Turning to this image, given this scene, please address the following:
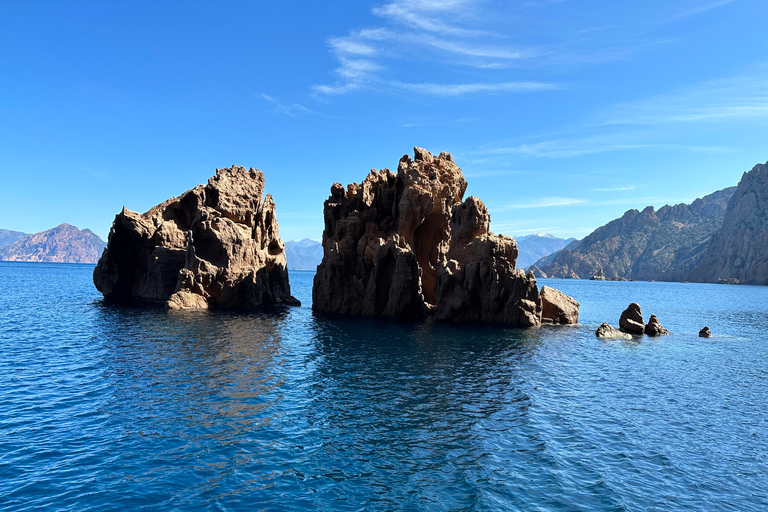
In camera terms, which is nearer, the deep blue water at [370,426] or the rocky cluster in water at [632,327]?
the deep blue water at [370,426]

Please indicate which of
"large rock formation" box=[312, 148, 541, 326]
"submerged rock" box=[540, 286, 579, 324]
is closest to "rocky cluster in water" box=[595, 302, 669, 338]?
"submerged rock" box=[540, 286, 579, 324]

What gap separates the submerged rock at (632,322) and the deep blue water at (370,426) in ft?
40.6

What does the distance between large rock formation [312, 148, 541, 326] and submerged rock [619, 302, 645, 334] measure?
1068 centimetres

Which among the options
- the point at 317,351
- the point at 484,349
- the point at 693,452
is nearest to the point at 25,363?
the point at 317,351

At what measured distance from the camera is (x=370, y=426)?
21906mm

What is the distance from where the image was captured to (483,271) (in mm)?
57906

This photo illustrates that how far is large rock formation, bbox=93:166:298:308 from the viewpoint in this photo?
64938 mm

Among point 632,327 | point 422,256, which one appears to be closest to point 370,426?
point 632,327

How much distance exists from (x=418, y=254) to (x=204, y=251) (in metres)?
33.0

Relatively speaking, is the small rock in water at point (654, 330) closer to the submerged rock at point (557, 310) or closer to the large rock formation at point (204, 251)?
the submerged rock at point (557, 310)

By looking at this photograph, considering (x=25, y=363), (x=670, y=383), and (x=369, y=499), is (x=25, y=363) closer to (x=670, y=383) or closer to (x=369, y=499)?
(x=369, y=499)

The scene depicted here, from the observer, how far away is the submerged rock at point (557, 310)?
62562mm

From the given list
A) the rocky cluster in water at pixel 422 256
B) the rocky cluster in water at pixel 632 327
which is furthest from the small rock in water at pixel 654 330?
the rocky cluster in water at pixel 422 256

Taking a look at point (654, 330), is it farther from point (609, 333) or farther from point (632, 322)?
point (609, 333)
